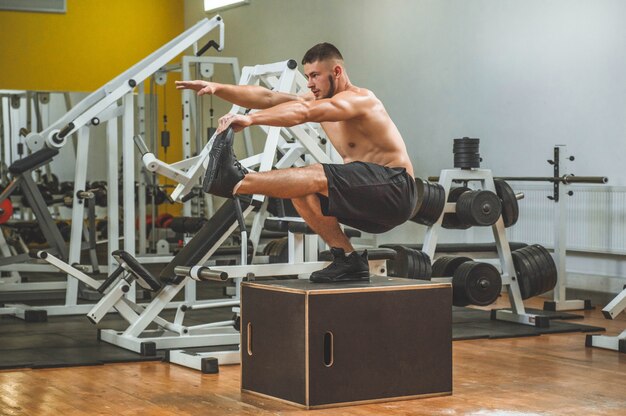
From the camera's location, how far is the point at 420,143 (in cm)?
807

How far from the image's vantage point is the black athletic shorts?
3.50 m

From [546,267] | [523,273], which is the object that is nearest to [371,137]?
[523,273]

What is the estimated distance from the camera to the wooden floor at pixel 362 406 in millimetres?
3428

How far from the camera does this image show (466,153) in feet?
19.0

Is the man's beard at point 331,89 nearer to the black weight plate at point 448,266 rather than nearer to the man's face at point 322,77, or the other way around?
the man's face at point 322,77

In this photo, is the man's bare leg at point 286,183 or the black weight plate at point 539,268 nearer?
the man's bare leg at point 286,183

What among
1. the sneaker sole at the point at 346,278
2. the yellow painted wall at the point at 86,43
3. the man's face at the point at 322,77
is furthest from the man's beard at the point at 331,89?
the yellow painted wall at the point at 86,43

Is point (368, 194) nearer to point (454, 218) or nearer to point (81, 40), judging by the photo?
point (454, 218)

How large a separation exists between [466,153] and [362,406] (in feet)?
8.77

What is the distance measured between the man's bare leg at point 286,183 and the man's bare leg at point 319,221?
154 mm

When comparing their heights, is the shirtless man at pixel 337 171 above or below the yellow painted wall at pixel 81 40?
below

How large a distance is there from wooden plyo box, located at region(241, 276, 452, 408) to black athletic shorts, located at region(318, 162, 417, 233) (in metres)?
0.26

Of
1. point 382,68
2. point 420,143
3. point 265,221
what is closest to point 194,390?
point 265,221

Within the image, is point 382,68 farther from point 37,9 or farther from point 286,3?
point 37,9
